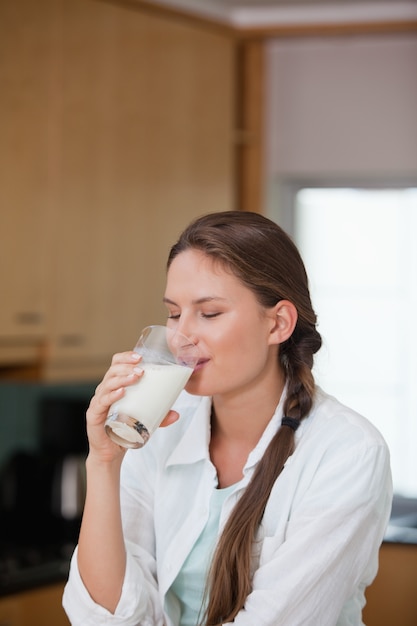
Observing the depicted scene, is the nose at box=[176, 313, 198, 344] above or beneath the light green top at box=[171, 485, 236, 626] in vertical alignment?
above

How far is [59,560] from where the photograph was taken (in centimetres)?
319

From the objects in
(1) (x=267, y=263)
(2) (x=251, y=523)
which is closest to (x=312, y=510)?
(2) (x=251, y=523)

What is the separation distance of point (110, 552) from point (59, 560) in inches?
68.0

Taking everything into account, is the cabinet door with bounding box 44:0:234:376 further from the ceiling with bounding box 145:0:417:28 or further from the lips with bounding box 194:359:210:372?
the lips with bounding box 194:359:210:372

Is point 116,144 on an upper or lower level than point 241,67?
lower

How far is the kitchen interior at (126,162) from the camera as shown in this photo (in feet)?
9.98

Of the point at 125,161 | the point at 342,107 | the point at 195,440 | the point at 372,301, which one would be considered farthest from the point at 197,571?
the point at 342,107

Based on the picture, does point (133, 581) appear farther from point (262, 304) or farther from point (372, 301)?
point (372, 301)

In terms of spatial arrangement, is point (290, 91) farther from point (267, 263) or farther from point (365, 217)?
point (267, 263)

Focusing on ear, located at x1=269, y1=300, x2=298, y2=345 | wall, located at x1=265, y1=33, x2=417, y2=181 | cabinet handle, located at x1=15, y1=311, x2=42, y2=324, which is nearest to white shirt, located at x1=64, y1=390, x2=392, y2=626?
ear, located at x1=269, y1=300, x2=298, y2=345

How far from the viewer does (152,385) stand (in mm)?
1458

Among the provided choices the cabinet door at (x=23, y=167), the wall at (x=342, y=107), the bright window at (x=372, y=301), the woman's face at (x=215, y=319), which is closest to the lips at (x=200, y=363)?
the woman's face at (x=215, y=319)

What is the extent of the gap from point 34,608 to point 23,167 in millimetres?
1422

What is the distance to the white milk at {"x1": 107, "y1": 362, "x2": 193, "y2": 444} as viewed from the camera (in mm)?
Answer: 1453
